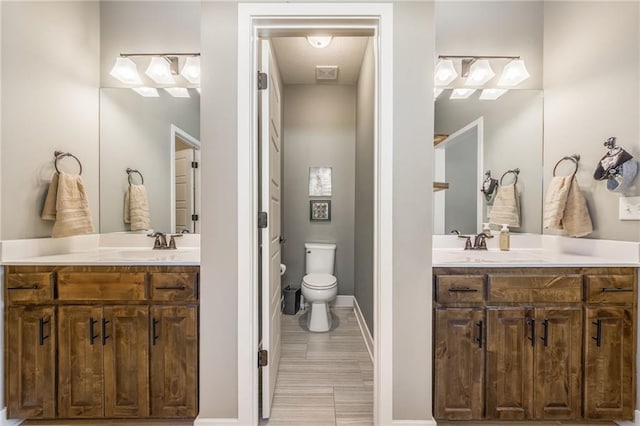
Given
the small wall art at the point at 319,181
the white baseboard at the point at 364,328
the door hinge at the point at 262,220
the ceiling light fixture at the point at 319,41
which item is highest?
the ceiling light fixture at the point at 319,41

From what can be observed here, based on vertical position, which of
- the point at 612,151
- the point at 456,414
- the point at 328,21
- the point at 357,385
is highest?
the point at 328,21

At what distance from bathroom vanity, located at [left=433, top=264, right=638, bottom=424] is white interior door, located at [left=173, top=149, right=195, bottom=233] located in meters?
1.73

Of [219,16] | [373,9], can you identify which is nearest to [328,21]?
[373,9]

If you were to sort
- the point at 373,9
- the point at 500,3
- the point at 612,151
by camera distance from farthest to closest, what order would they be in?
the point at 500,3 → the point at 612,151 → the point at 373,9

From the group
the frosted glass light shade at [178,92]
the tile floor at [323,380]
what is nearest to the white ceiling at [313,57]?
the frosted glass light shade at [178,92]

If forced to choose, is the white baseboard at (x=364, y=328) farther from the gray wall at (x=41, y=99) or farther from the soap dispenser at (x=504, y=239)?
the gray wall at (x=41, y=99)

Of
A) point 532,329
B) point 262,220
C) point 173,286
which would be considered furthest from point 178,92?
point 532,329

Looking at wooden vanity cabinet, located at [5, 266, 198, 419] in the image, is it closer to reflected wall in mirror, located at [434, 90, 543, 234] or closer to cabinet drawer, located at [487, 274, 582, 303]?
cabinet drawer, located at [487, 274, 582, 303]

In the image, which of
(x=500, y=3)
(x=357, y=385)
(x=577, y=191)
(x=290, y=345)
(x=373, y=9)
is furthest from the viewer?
(x=290, y=345)

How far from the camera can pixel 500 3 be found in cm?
207

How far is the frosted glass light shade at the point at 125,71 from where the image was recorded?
203 cm

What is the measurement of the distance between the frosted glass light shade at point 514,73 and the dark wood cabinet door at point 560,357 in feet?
5.29

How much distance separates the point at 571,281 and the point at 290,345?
78.0 inches

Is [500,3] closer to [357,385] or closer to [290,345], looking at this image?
[357,385]
